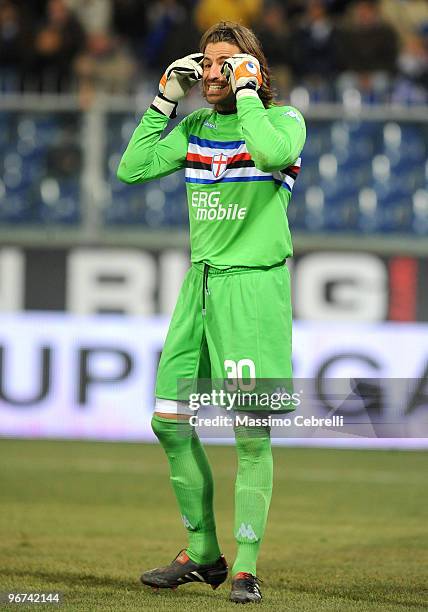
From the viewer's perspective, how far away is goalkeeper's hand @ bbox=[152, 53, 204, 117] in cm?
501

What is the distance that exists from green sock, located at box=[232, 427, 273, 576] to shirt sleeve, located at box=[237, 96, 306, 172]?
105cm

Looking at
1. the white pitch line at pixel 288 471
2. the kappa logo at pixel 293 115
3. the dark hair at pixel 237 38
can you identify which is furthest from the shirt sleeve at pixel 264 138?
the white pitch line at pixel 288 471

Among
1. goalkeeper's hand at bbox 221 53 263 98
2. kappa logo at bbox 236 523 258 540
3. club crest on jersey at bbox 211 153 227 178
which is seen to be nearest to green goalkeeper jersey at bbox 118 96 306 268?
club crest on jersey at bbox 211 153 227 178

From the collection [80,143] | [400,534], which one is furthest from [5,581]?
[80,143]

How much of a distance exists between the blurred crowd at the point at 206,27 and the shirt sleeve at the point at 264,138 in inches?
289

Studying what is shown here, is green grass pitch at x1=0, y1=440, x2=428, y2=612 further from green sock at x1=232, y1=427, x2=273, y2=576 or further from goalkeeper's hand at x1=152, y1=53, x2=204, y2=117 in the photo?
goalkeeper's hand at x1=152, y1=53, x2=204, y2=117

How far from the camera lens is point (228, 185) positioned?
16.4 ft

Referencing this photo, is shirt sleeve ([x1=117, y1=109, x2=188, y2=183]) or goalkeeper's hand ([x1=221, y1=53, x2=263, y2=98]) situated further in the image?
shirt sleeve ([x1=117, y1=109, x2=188, y2=183])

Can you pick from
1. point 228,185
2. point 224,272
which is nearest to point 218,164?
point 228,185

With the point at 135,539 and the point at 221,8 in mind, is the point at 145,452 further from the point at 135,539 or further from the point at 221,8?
the point at 221,8

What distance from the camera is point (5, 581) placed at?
205 inches

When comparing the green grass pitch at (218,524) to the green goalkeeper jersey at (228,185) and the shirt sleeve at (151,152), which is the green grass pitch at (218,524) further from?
the shirt sleeve at (151,152)

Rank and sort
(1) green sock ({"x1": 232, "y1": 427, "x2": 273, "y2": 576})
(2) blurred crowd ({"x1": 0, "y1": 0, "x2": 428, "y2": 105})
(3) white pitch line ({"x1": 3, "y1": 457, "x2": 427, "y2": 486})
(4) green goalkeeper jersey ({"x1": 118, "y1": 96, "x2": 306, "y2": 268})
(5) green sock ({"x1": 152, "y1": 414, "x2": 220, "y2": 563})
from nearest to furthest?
(1) green sock ({"x1": 232, "y1": 427, "x2": 273, "y2": 576}), (4) green goalkeeper jersey ({"x1": 118, "y1": 96, "x2": 306, "y2": 268}), (5) green sock ({"x1": 152, "y1": 414, "x2": 220, "y2": 563}), (3) white pitch line ({"x1": 3, "y1": 457, "x2": 427, "y2": 486}), (2) blurred crowd ({"x1": 0, "y1": 0, "x2": 428, "y2": 105})

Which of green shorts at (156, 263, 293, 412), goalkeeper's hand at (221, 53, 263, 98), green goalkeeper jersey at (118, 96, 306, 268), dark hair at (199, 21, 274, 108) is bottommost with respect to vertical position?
green shorts at (156, 263, 293, 412)
